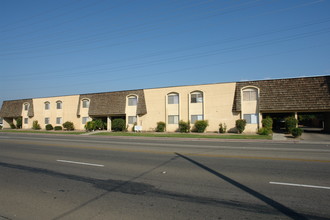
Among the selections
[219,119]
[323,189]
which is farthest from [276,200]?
[219,119]

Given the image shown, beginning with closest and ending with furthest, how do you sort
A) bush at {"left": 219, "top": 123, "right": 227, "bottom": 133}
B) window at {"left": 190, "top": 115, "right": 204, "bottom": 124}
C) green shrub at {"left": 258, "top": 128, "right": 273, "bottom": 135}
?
1. green shrub at {"left": 258, "top": 128, "right": 273, "bottom": 135}
2. bush at {"left": 219, "top": 123, "right": 227, "bottom": 133}
3. window at {"left": 190, "top": 115, "right": 204, "bottom": 124}

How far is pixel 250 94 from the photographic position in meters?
29.4

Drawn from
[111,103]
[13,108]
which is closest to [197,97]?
[111,103]

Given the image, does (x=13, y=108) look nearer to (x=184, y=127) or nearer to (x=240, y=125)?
(x=184, y=127)

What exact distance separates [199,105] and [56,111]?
26.9 m

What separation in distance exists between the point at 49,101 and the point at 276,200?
46.2m

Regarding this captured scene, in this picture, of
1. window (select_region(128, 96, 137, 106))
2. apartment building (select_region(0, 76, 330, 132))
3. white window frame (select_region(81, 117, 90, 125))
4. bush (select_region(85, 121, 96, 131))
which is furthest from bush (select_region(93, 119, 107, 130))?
window (select_region(128, 96, 137, 106))

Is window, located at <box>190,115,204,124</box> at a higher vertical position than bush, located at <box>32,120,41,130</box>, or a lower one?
higher

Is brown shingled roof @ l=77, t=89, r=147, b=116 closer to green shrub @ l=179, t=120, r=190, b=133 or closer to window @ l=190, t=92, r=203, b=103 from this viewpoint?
green shrub @ l=179, t=120, r=190, b=133

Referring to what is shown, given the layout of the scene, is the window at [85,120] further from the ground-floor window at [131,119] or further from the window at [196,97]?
the window at [196,97]

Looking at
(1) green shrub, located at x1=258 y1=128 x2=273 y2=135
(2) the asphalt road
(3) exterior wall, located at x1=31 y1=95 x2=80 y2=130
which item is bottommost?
(2) the asphalt road

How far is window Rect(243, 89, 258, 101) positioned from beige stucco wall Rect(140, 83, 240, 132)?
143cm

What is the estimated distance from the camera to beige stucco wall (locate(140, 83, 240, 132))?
3031 centimetres

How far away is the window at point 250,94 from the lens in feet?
95.8
